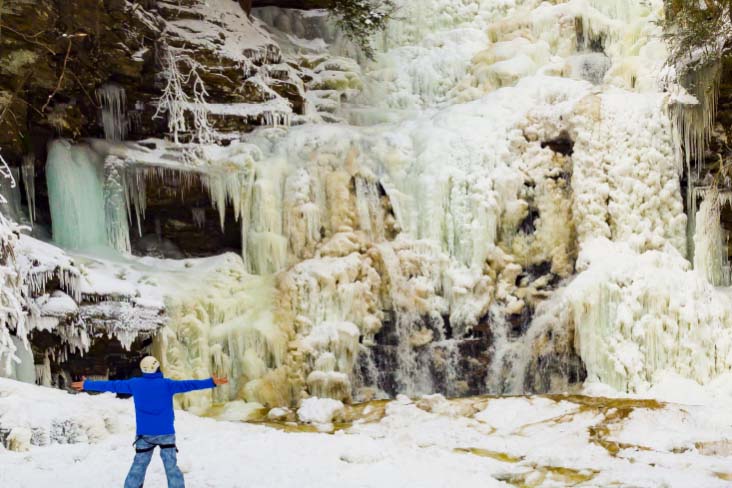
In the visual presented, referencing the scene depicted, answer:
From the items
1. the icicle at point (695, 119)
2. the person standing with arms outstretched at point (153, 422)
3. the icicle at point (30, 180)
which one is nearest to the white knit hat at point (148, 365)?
the person standing with arms outstretched at point (153, 422)

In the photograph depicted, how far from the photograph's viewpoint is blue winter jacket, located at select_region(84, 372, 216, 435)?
4.64 metres

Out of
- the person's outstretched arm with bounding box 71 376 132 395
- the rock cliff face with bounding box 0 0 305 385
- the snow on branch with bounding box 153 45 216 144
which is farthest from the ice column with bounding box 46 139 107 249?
the person's outstretched arm with bounding box 71 376 132 395

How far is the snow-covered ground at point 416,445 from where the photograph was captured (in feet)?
19.0

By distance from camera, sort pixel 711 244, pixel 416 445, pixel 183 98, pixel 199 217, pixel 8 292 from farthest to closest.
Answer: pixel 199 217 → pixel 183 98 → pixel 711 244 → pixel 416 445 → pixel 8 292

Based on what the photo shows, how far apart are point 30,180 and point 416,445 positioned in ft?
25.1

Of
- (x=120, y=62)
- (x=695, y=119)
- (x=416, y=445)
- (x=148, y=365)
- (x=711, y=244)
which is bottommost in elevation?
(x=416, y=445)

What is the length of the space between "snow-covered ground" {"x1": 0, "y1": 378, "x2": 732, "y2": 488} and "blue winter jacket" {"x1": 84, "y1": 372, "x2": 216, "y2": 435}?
0.97m

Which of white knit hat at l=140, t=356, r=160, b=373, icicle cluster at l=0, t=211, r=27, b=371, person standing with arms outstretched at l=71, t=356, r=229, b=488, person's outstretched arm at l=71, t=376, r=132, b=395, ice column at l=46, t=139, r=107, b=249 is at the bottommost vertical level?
person standing with arms outstretched at l=71, t=356, r=229, b=488

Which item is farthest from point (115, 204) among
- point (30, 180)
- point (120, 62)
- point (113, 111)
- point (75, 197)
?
point (120, 62)

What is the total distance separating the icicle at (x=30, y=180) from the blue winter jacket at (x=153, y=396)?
25.1 ft

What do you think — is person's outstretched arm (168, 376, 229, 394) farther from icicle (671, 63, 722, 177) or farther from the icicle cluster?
icicle (671, 63, 722, 177)

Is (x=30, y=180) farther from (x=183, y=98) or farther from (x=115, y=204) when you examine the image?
(x=183, y=98)

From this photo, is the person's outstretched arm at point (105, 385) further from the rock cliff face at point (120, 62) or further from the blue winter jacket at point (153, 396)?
the rock cliff face at point (120, 62)

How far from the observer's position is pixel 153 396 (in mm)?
4660
